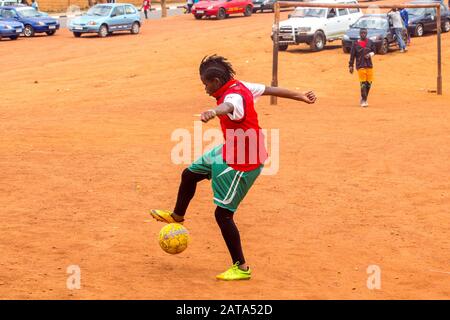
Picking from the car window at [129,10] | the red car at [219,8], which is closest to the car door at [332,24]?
the car window at [129,10]

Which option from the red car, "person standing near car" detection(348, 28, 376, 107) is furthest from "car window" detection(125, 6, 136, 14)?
"person standing near car" detection(348, 28, 376, 107)

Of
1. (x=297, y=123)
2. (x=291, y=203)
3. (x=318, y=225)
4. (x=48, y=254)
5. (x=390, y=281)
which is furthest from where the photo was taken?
(x=297, y=123)

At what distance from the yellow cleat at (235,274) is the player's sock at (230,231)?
6 cm

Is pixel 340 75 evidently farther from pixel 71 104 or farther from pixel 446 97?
pixel 71 104

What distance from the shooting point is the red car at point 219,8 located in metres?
49.8

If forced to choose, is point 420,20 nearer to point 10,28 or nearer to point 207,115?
point 10,28

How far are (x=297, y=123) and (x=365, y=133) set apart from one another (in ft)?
6.68

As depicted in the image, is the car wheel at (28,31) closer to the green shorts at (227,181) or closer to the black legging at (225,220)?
the black legging at (225,220)

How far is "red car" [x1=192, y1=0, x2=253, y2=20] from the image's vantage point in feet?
163

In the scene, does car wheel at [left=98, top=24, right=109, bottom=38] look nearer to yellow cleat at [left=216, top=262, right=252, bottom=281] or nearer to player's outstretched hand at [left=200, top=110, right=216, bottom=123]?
yellow cleat at [left=216, top=262, right=252, bottom=281]

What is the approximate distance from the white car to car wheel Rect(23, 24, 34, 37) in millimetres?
13540
